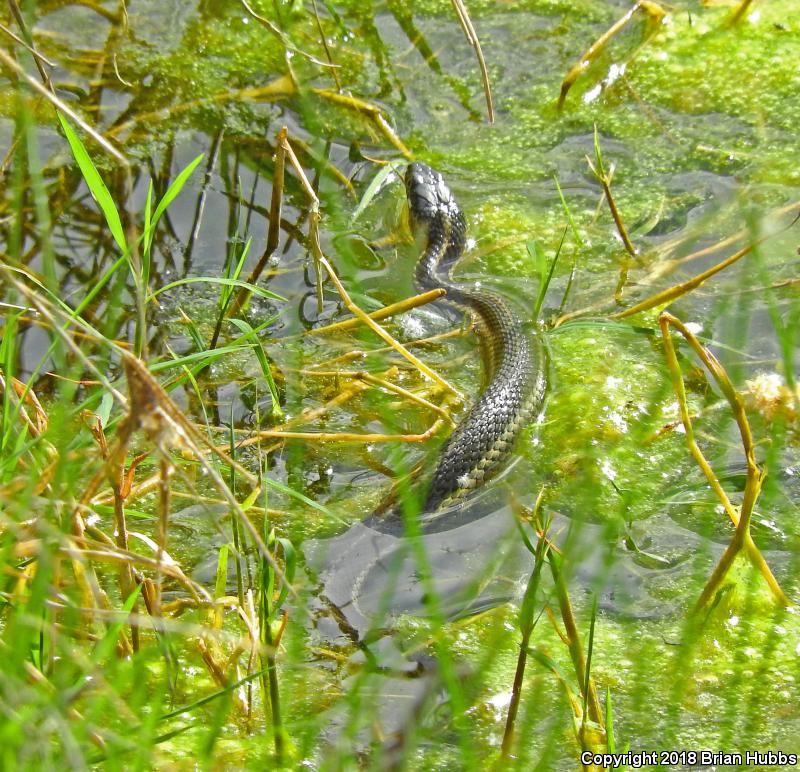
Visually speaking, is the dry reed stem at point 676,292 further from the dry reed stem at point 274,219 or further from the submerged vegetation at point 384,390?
the dry reed stem at point 274,219

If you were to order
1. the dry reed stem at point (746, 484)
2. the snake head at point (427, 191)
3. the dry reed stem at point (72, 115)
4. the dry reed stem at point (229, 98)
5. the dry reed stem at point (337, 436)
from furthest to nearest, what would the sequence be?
the dry reed stem at point (229, 98) → the snake head at point (427, 191) → the dry reed stem at point (337, 436) → the dry reed stem at point (746, 484) → the dry reed stem at point (72, 115)

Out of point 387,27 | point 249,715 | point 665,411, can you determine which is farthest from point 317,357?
point 387,27

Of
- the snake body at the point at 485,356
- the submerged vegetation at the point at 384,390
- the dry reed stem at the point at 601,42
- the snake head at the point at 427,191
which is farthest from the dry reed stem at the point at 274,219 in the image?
the dry reed stem at the point at 601,42

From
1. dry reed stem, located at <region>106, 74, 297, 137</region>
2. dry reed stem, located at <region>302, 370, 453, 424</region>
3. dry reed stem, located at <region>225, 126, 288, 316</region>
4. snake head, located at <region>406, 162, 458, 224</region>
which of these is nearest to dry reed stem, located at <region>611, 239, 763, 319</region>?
dry reed stem, located at <region>302, 370, 453, 424</region>

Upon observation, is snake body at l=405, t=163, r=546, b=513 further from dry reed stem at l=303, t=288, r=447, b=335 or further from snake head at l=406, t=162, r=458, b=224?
dry reed stem at l=303, t=288, r=447, b=335

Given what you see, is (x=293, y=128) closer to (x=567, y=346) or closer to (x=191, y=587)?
(x=567, y=346)

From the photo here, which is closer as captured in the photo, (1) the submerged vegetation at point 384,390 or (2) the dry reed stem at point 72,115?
(2) the dry reed stem at point 72,115

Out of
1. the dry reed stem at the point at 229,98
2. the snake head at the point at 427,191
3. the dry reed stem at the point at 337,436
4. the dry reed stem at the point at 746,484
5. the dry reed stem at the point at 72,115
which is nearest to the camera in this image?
the dry reed stem at the point at 72,115
